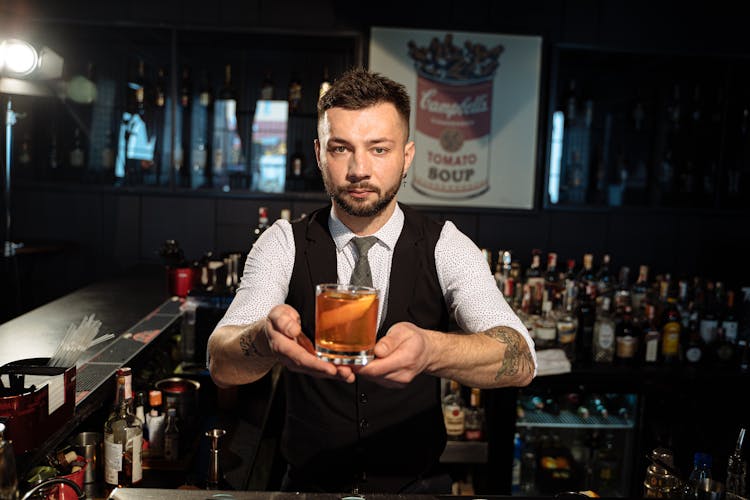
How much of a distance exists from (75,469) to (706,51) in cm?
440

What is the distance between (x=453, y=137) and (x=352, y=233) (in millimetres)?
2680

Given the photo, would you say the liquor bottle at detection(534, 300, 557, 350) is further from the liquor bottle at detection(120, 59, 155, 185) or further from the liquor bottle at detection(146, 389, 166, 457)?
the liquor bottle at detection(120, 59, 155, 185)

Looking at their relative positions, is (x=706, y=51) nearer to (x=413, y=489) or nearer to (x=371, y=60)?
(x=371, y=60)

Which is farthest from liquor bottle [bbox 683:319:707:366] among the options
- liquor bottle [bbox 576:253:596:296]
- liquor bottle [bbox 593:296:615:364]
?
liquor bottle [bbox 576:253:596:296]

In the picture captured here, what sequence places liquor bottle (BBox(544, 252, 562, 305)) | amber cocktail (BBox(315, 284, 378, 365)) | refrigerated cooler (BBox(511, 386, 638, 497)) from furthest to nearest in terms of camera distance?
liquor bottle (BBox(544, 252, 562, 305)) < refrigerated cooler (BBox(511, 386, 638, 497)) < amber cocktail (BBox(315, 284, 378, 365))

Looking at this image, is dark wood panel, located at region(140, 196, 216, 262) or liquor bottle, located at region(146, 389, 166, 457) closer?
liquor bottle, located at region(146, 389, 166, 457)

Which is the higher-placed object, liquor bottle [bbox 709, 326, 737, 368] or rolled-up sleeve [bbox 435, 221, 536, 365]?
rolled-up sleeve [bbox 435, 221, 536, 365]

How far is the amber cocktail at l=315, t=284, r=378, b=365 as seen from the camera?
108cm

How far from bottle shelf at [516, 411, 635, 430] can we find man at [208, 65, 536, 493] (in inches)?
55.3

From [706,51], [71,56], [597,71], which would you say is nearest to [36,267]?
[71,56]

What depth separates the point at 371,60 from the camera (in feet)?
13.5


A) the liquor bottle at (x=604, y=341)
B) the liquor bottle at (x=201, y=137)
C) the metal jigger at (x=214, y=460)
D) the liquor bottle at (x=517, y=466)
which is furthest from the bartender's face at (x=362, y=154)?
the liquor bottle at (x=201, y=137)

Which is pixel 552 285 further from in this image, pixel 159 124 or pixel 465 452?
pixel 159 124

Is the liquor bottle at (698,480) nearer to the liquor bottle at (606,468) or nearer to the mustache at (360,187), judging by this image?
the mustache at (360,187)
